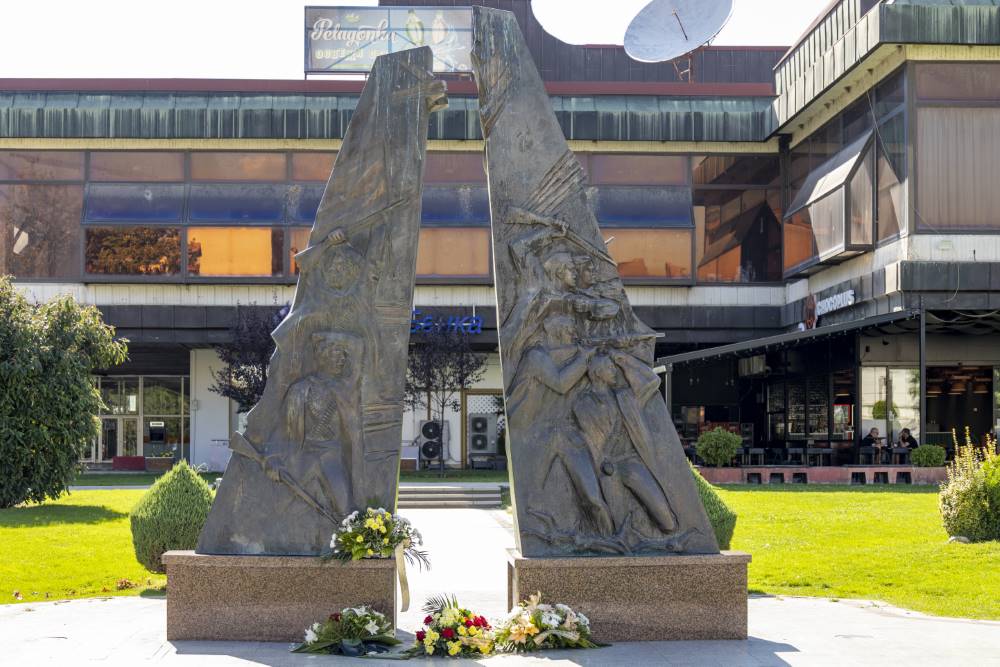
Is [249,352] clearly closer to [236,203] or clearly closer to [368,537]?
[236,203]

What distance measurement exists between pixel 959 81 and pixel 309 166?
18491 mm

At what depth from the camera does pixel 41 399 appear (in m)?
23.1

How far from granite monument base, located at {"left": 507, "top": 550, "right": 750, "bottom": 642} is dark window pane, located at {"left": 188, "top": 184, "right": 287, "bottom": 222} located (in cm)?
2832

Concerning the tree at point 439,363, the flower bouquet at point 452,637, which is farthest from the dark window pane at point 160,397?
the flower bouquet at point 452,637

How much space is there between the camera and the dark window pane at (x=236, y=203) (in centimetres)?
3700

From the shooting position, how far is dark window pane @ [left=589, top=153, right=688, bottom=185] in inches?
1476

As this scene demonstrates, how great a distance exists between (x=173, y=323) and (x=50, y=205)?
5.09 m

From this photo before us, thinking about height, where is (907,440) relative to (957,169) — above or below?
below

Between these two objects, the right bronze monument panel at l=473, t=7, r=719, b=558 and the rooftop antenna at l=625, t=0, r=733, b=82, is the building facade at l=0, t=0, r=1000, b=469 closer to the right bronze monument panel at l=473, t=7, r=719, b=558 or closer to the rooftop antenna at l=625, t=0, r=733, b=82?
the rooftop antenna at l=625, t=0, r=733, b=82

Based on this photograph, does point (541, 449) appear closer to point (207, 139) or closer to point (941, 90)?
point (941, 90)

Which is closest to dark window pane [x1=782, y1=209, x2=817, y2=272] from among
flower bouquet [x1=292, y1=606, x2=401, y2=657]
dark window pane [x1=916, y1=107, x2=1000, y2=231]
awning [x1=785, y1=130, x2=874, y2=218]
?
awning [x1=785, y1=130, x2=874, y2=218]

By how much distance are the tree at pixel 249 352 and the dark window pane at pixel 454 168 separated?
6.03m

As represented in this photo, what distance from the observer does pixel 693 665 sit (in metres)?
9.06

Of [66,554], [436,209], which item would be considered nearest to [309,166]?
[436,209]
